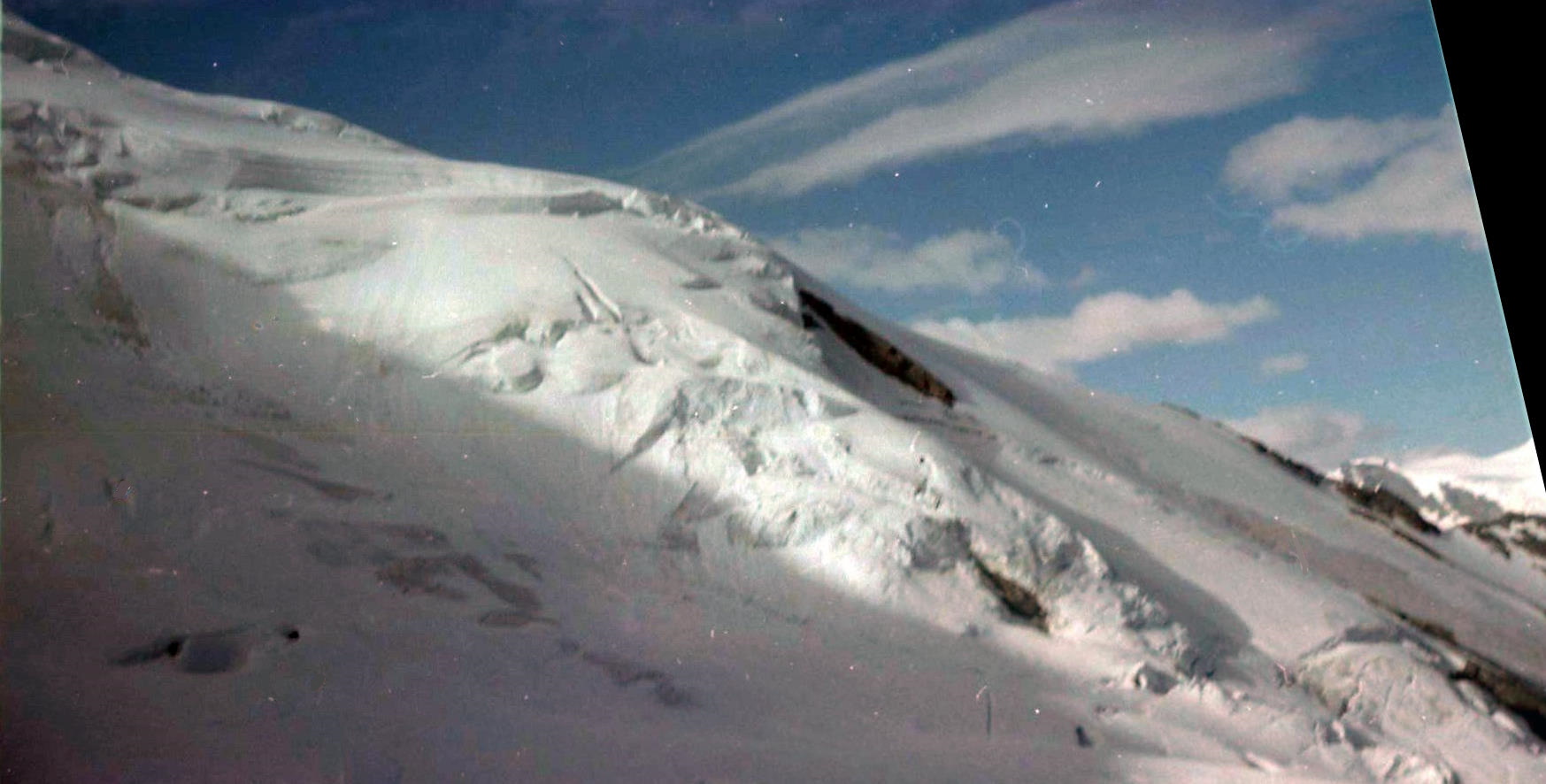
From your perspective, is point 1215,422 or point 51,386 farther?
point 1215,422

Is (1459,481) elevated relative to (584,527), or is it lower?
lower

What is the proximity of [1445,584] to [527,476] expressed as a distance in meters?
1.86

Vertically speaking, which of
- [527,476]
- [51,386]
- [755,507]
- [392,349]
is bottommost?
[755,507]

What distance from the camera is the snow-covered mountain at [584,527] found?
1696 mm

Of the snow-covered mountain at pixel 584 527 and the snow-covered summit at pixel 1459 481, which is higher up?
the snow-covered mountain at pixel 584 527

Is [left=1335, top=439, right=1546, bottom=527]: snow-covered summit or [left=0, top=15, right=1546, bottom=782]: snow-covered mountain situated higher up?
[left=0, top=15, right=1546, bottom=782]: snow-covered mountain

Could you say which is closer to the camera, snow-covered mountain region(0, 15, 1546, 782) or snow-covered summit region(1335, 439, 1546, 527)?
snow-covered mountain region(0, 15, 1546, 782)

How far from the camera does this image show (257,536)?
1861 mm

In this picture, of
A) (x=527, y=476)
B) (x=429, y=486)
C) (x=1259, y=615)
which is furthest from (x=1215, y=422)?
(x=429, y=486)

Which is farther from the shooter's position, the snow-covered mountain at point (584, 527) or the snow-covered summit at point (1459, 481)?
the snow-covered summit at point (1459, 481)

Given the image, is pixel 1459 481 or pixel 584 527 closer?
pixel 584 527

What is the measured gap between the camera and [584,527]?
2.04m

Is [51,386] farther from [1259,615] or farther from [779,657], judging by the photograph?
[1259,615]

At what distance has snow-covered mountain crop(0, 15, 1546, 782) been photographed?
5.57 ft
